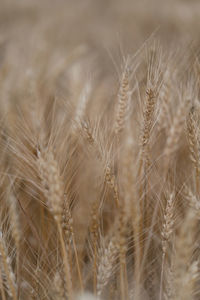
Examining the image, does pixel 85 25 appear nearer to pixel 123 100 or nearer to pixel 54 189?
pixel 123 100

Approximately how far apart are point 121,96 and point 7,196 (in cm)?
35

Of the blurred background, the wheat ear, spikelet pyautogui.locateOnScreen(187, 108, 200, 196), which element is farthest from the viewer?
the blurred background

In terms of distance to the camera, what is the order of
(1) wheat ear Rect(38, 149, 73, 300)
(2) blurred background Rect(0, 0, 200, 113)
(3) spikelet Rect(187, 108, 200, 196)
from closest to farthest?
(1) wheat ear Rect(38, 149, 73, 300), (3) spikelet Rect(187, 108, 200, 196), (2) blurred background Rect(0, 0, 200, 113)

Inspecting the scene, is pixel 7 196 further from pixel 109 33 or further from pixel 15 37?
pixel 109 33

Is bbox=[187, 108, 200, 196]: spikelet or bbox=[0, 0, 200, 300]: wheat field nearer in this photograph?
bbox=[0, 0, 200, 300]: wheat field

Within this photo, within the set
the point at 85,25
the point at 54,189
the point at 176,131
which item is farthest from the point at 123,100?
the point at 85,25

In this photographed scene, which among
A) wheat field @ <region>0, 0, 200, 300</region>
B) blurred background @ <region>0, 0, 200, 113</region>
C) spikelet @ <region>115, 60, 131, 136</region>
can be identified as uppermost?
blurred background @ <region>0, 0, 200, 113</region>

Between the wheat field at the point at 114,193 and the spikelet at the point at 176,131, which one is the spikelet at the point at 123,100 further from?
the spikelet at the point at 176,131

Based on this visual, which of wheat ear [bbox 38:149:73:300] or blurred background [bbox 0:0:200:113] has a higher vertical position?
blurred background [bbox 0:0:200:113]

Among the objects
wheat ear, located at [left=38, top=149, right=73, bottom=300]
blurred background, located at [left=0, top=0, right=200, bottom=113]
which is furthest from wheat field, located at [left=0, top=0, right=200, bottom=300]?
blurred background, located at [left=0, top=0, right=200, bottom=113]

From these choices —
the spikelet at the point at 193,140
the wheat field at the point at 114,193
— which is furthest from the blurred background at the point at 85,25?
the spikelet at the point at 193,140

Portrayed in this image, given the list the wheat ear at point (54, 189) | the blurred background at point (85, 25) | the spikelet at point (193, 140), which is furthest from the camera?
the blurred background at point (85, 25)

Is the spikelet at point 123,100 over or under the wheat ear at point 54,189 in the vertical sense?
Answer: over

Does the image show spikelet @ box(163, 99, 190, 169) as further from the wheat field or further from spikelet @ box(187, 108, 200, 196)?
spikelet @ box(187, 108, 200, 196)
